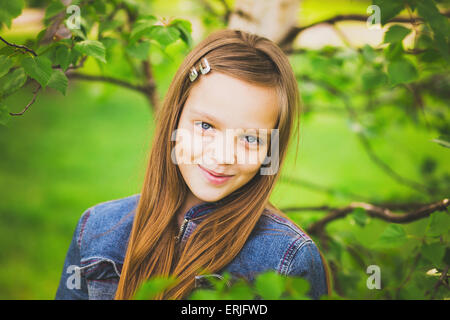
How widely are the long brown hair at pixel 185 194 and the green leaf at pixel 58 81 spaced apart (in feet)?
1.00

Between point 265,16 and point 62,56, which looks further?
point 265,16

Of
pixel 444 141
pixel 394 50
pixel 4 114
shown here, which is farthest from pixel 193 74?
pixel 444 141

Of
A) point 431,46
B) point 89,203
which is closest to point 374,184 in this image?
point 89,203

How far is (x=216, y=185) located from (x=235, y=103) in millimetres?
249

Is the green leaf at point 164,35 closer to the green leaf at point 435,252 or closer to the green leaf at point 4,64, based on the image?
the green leaf at point 4,64

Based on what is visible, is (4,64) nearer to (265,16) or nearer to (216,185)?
(216,185)

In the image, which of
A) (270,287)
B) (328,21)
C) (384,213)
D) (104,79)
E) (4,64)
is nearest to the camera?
(270,287)

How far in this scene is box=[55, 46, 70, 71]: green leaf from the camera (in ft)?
3.52

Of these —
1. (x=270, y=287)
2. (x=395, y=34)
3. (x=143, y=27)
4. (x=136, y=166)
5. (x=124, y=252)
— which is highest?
(x=143, y=27)

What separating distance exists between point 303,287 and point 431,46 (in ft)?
2.97

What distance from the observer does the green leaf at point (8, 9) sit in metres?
0.97

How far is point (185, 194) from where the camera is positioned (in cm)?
126
